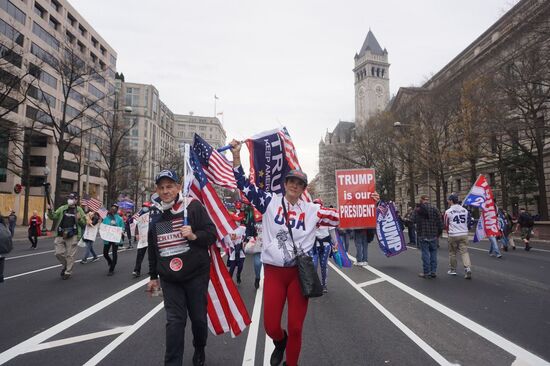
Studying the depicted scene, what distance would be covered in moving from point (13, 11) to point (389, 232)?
165 ft

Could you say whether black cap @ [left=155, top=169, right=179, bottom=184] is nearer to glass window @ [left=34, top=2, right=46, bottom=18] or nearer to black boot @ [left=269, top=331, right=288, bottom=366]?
black boot @ [left=269, top=331, right=288, bottom=366]

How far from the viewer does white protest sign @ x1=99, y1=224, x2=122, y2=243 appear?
10.3m

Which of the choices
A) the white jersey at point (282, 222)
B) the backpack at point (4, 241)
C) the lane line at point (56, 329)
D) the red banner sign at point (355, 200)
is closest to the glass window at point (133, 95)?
the red banner sign at point (355, 200)

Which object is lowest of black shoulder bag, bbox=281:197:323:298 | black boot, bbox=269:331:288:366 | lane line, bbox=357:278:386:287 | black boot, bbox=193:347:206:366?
lane line, bbox=357:278:386:287

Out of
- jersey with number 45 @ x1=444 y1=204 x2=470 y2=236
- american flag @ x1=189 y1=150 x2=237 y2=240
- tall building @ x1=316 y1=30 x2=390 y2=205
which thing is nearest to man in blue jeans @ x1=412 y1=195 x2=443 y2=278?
jersey with number 45 @ x1=444 y1=204 x2=470 y2=236

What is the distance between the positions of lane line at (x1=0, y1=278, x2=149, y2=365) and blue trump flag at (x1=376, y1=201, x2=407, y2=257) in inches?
286

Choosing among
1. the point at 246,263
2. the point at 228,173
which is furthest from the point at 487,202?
the point at 228,173

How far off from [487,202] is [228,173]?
10.8m

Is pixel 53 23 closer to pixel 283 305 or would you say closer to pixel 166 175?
pixel 166 175

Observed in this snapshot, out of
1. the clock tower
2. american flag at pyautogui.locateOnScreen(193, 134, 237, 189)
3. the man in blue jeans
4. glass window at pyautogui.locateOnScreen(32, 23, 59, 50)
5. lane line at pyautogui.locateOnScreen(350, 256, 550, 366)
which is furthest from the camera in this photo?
the clock tower

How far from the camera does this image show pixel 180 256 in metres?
3.56

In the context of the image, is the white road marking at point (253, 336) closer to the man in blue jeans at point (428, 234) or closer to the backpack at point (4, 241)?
the backpack at point (4, 241)

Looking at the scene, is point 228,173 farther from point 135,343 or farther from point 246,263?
point 246,263

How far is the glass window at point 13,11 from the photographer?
40.9m
